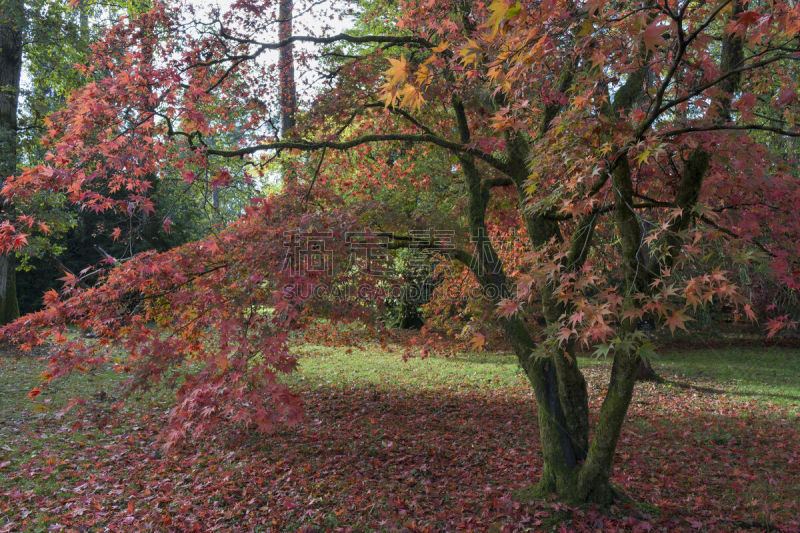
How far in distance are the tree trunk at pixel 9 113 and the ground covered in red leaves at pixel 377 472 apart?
13.8 feet

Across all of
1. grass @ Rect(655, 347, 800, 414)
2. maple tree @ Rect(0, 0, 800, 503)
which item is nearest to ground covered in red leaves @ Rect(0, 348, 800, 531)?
maple tree @ Rect(0, 0, 800, 503)

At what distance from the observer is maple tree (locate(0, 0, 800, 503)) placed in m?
2.91

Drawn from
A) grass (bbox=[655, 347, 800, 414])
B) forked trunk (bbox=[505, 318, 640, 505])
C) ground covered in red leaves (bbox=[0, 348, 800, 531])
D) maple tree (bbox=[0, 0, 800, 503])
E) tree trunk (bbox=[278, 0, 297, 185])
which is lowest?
grass (bbox=[655, 347, 800, 414])

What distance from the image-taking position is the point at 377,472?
552cm

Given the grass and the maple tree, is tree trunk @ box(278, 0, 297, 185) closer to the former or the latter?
the maple tree

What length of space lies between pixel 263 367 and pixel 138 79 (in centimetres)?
306

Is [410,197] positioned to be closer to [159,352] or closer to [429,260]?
[429,260]

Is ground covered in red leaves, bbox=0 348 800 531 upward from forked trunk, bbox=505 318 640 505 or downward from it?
downward

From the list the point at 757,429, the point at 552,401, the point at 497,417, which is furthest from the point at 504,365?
the point at 552,401

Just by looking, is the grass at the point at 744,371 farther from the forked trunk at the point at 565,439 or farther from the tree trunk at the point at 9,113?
the tree trunk at the point at 9,113

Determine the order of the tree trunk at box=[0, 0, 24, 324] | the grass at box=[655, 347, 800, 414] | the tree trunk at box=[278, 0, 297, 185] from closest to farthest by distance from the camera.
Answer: the tree trunk at box=[278, 0, 297, 185] → the tree trunk at box=[0, 0, 24, 324] → the grass at box=[655, 347, 800, 414]

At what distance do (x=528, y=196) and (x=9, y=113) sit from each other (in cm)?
1215

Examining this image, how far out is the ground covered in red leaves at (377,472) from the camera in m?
4.41

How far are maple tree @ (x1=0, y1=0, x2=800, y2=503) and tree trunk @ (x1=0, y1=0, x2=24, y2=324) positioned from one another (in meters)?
6.41
